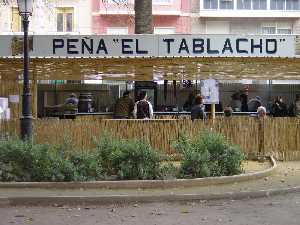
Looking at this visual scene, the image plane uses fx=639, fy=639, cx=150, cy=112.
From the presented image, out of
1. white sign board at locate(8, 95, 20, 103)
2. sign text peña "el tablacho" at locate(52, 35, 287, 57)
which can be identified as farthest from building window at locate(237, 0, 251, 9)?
white sign board at locate(8, 95, 20, 103)

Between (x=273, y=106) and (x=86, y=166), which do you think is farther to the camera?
(x=273, y=106)

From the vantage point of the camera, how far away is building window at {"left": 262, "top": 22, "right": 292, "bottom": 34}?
43.6 m

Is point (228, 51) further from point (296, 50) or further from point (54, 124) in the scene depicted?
point (54, 124)

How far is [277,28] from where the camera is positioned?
4372cm

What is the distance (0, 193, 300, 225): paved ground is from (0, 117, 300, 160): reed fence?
15.5 feet

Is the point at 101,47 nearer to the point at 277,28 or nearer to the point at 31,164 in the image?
the point at 31,164

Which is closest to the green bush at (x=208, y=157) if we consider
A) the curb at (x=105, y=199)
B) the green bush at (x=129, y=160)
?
the green bush at (x=129, y=160)

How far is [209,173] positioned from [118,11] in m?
30.0

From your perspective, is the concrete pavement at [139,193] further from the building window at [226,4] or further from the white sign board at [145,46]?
the building window at [226,4]

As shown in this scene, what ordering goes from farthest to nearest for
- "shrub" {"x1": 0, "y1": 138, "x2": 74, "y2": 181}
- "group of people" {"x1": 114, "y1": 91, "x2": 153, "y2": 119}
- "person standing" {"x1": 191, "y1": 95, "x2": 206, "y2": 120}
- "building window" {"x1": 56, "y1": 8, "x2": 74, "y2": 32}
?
"building window" {"x1": 56, "y1": 8, "x2": 74, "y2": 32} → "group of people" {"x1": 114, "y1": 91, "x2": 153, "y2": 119} → "person standing" {"x1": 191, "y1": 95, "x2": 206, "y2": 120} → "shrub" {"x1": 0, "y1": 138, "x2": 74, "y2": 181}

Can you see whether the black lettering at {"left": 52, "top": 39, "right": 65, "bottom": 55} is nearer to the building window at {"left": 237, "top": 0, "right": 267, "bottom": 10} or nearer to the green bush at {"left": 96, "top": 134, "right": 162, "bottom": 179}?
the green bush at {"left": 96, "top": 134, "right": 162, "bottom": 179}

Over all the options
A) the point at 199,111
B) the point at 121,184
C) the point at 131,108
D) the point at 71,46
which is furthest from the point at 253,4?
the point at 121,184

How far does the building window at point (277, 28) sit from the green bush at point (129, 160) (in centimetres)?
3286

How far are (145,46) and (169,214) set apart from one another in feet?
22.8
